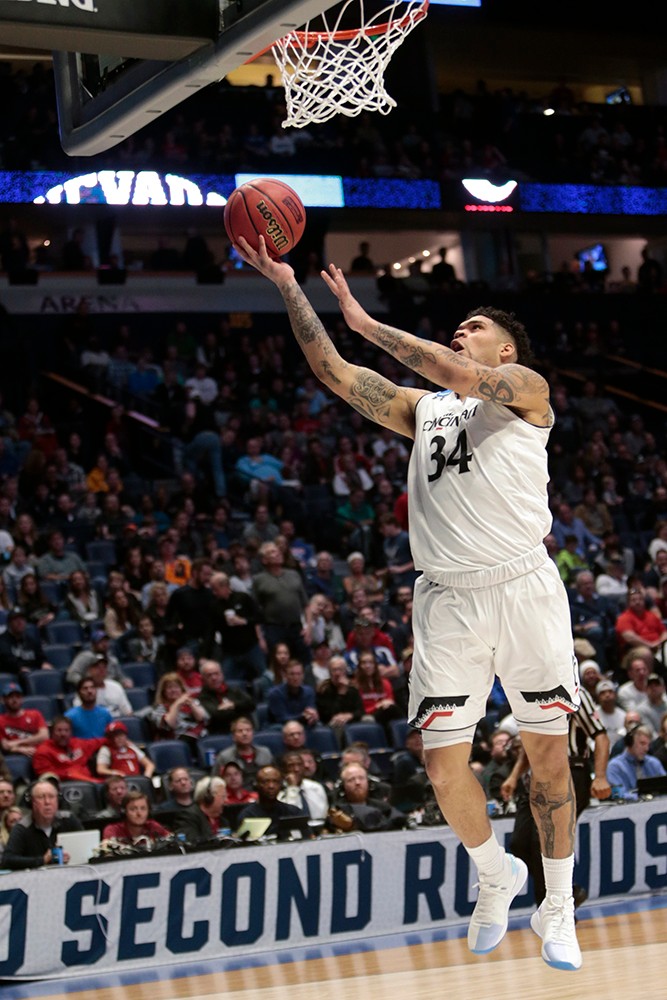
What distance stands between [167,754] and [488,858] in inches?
254

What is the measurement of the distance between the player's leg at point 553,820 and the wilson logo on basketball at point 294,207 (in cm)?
233

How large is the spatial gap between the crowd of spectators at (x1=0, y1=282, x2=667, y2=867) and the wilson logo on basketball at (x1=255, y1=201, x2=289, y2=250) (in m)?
4.42

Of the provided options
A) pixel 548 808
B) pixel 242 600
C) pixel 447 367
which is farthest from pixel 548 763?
pixel 242 600

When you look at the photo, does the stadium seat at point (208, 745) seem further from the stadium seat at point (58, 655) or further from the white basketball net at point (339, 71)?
the white basketball net at point (339, 71)

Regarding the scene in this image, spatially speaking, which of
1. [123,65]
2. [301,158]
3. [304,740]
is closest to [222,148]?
[301,158]

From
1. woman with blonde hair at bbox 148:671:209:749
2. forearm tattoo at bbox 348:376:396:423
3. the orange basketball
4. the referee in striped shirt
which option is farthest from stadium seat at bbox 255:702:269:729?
the orange basketball

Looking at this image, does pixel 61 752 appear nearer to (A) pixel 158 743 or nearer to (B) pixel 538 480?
(A) pixel 158 743

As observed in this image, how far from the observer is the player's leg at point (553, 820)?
5.27 m

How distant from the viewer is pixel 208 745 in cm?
1152

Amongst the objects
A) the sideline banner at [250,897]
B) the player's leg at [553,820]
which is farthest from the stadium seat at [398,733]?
the player's leg at [553,820]

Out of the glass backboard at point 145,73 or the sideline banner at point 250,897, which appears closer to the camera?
the glass backboard at point 145,73

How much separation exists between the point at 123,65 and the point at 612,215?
21.9m

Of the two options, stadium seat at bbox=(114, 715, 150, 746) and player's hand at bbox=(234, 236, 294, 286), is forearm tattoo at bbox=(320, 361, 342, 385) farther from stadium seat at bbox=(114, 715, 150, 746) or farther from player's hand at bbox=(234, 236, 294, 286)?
stadium seat at bbox=(114, 715, 150, 746)

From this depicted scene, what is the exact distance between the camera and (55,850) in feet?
31.2
